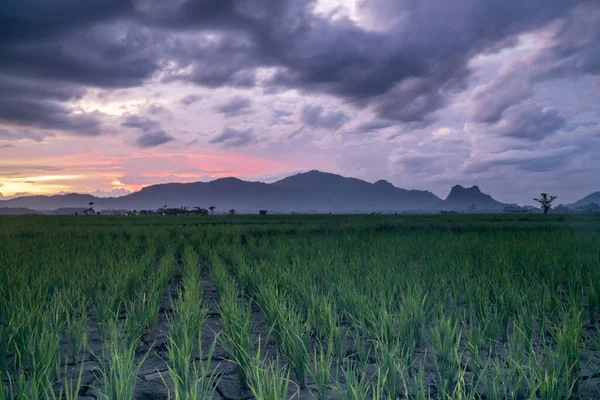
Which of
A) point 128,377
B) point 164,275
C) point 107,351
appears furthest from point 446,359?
point 164,275

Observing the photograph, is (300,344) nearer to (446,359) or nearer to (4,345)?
(446,359)

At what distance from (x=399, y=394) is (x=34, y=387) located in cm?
207

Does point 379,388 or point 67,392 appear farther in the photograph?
point 379,388

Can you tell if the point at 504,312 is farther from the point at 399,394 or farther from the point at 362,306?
the point at 399,394

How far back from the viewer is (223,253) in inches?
342

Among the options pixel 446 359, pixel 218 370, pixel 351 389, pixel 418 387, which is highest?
pixel 351 389

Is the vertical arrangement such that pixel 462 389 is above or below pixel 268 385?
below

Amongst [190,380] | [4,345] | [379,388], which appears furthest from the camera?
[4,345]

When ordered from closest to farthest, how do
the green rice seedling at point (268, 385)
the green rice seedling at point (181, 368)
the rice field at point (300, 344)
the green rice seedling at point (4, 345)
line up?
1. the green rice seedling at point (268, 385)
2. the green rice seedling at point (181, 368)
3. the rice field at point (300, 344)
4. the green rice seedling at point (4, 345)

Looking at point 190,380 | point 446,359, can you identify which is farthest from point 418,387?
point 190,380

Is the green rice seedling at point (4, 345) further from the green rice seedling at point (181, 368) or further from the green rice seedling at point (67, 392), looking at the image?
the green rice seedling at point (181, 368)

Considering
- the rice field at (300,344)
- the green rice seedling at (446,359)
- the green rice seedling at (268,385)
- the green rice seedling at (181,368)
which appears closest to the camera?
the green rice seedling at (268,385)

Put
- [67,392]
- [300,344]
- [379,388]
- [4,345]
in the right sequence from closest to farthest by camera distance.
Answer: [67,392], [379,388], [300,344], [4,345]

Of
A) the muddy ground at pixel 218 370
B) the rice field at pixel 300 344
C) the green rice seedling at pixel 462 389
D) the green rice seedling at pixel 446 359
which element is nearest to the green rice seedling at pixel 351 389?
the rice field at pixel 300 344
